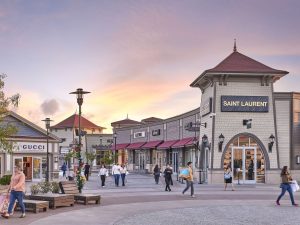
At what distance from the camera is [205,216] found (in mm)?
18797

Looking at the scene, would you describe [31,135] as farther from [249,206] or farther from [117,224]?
[117,224]

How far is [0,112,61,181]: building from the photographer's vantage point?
4556 centimetres

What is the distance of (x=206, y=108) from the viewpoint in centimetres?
4212

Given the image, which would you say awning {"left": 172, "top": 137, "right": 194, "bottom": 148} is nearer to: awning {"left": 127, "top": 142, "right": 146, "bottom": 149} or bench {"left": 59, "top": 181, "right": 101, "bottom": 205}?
awning {"left": 127, "top": 142, "right": 146, "bottom": 149}

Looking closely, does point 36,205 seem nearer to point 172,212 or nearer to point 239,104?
point 172,212

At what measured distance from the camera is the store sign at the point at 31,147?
4597 cm

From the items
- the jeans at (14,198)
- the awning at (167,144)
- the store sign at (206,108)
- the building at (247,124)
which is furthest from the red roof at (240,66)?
the jeans at (14,198)

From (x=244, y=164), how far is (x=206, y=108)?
521 cm

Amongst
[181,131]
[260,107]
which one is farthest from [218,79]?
[181,131]

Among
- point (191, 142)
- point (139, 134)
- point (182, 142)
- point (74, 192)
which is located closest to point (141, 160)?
point (139, 134)

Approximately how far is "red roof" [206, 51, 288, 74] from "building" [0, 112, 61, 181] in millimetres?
15843

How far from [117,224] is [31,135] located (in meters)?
32.0

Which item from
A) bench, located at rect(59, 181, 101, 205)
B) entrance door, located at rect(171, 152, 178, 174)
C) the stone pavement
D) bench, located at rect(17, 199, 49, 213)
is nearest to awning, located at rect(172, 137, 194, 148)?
entrance door, located at rect(171, 152, 178, 174)

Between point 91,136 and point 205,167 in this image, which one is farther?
point 91,136
